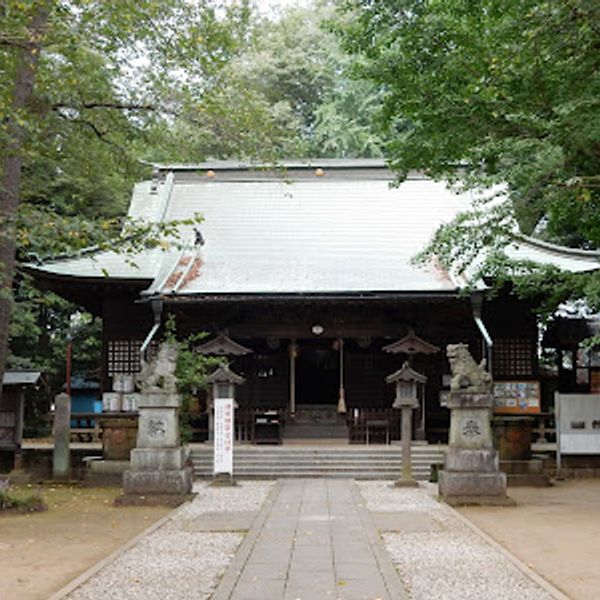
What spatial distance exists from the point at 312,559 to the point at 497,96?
21.7ft

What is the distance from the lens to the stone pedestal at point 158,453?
38.6 feet

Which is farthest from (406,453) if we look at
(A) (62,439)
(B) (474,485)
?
(A) (62,439)

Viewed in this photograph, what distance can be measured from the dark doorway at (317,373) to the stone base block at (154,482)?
9125 millimetres

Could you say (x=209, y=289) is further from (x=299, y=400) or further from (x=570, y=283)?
(x=570, y=283)

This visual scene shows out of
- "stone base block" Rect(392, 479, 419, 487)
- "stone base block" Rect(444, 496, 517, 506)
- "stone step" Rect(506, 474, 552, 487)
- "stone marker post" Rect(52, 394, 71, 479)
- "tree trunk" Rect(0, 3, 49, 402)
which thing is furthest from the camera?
"stone marker post" Rect(52, 394, 71, 479)

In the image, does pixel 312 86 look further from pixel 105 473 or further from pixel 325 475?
pixel 105 473

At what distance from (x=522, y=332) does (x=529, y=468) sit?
4435 mm

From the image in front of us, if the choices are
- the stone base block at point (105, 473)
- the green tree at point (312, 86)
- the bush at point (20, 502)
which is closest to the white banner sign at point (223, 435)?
the stone base block at point (105, 473)

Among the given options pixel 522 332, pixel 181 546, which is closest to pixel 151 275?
pixel 522 332

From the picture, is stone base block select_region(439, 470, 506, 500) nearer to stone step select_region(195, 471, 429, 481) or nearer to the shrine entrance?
stone step select_region(195, 471, 429, 481)

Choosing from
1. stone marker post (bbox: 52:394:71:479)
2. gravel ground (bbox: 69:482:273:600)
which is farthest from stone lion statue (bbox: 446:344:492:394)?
stone marker post (bbox: 52:394:71:479)

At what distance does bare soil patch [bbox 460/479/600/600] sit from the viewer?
6832 millimetres

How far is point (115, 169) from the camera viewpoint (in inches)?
587

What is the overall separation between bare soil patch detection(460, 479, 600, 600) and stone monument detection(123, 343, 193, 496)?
14.5ft
